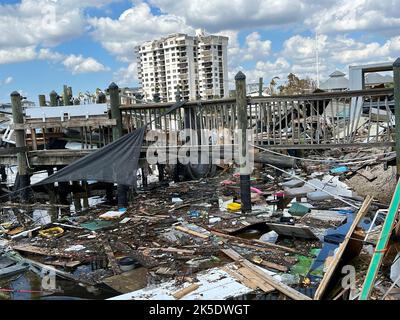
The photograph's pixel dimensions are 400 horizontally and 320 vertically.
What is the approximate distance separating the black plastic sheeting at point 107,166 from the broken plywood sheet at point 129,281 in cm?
349

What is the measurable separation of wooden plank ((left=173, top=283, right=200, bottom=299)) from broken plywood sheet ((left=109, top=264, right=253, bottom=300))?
0.04 metres

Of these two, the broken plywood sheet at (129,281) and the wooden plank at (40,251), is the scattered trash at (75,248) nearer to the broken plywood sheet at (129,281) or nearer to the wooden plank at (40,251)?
the wooden plank at (40,251)

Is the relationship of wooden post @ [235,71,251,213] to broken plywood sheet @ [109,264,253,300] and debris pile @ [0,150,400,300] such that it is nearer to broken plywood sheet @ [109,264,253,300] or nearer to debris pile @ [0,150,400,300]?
debris pile @ [0,150,400,300]

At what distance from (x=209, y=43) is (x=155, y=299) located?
3366 inches

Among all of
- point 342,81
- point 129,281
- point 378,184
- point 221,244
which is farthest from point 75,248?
point 342,81

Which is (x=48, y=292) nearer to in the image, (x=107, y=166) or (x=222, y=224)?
(x=222, y=224)

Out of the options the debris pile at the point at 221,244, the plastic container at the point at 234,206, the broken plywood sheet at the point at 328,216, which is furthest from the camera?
the plastic container at the point at 234,206

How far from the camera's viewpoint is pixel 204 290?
5.20 m

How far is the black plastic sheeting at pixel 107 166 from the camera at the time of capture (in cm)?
939

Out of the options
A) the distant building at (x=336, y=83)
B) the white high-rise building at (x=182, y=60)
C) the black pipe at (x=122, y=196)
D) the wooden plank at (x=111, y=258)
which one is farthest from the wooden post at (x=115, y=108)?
the white high-rise building at (x=182, y=60)

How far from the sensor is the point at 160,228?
26.3 ft

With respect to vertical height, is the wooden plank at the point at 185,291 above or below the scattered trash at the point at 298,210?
below
